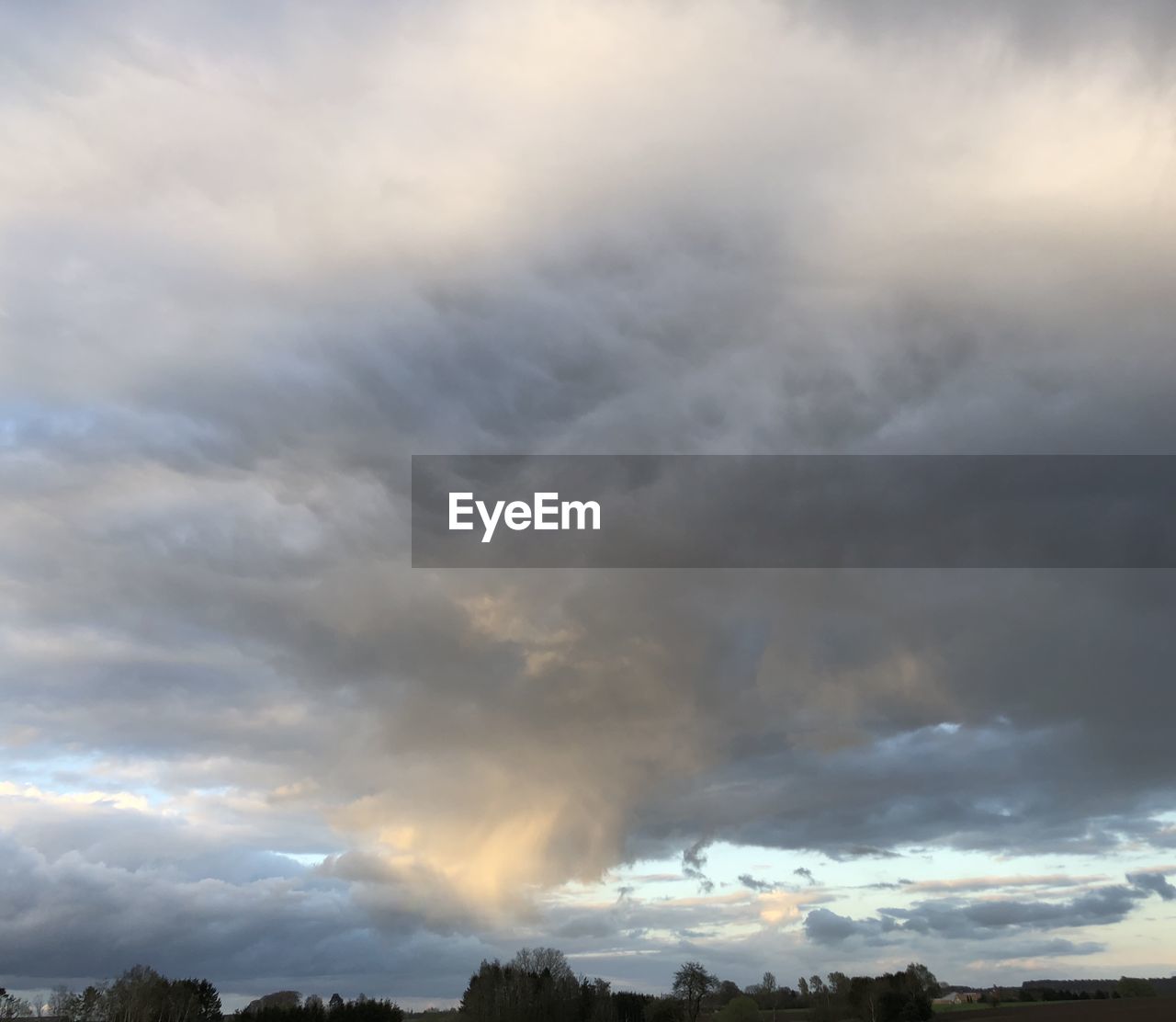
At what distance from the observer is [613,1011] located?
197 m

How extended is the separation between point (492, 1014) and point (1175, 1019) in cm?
11892

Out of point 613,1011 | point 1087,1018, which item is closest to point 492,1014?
point 613,1011

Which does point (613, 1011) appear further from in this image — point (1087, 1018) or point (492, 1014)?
point (1087, 1018)

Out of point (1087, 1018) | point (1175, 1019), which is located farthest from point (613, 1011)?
point (1175, 1019)

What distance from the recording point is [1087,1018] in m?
191

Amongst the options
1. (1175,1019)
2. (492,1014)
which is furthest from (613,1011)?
(1175,1019)

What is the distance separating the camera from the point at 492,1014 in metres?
194

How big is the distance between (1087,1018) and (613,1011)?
85395 millimetres

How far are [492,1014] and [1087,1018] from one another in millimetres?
107454

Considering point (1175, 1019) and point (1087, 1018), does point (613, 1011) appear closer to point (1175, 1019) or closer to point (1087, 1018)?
point (1087, 1018)

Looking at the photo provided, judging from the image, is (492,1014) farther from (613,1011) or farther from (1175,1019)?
(1175,1019)

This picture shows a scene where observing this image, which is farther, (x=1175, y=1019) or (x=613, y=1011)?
(x=613, y=1011)

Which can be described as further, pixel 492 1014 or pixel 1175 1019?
pixel 492 1014
